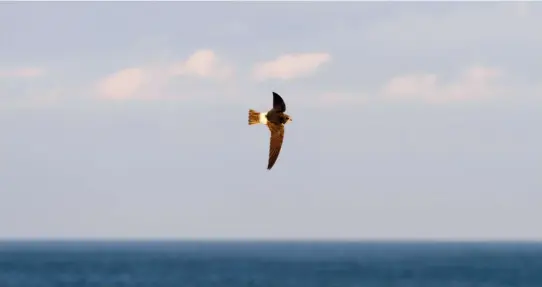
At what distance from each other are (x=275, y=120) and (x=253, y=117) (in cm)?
35

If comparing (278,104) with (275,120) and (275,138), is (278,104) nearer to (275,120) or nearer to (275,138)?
(275,120)

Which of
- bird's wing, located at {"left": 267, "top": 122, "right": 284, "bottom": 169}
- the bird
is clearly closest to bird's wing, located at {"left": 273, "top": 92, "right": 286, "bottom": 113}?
the bird

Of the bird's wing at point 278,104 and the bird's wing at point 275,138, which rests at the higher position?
the bird's wing at point 278,104

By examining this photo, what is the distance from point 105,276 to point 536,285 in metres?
43.6

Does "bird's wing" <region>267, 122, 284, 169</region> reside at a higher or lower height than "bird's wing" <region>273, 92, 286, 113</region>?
lower

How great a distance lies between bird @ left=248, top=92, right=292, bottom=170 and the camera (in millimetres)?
14562

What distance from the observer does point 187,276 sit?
377ft

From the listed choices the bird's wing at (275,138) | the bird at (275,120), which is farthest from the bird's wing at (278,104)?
the bird's wing at (275,138)

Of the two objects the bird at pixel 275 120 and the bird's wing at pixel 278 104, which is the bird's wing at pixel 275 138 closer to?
the bird at pixel 275 120

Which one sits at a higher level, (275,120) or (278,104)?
(278,104)

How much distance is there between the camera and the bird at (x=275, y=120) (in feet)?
Result: 47.8

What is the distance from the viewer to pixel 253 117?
14.8m

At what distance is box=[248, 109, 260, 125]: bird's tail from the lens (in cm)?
1445

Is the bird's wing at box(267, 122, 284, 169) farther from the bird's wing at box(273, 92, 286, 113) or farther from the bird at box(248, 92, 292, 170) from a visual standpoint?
the bird's wing at box(273, 92, 286, 113)
